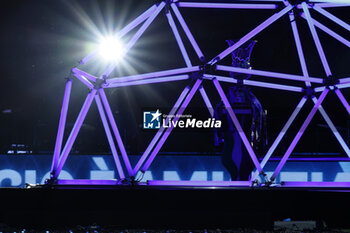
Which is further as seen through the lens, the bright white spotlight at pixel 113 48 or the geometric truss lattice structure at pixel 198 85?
the bright white spotlight at pixel 113 48

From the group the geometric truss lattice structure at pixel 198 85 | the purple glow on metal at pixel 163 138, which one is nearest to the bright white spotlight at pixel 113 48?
the geometric truss lattice structure at pixel 198 85

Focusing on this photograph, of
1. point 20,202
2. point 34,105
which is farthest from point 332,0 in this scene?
point 34,105

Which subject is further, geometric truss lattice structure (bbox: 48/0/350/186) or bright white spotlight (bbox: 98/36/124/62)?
bright white spotlight (bbox: 98/36/124/62)

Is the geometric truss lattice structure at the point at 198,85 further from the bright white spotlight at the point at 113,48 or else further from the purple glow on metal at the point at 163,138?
the bright white spotlight at the point at 113,48

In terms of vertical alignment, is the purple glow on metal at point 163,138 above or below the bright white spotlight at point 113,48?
below

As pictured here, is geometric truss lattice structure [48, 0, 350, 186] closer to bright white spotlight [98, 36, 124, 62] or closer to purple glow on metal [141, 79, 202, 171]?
purple glow on metal [141, 79, 202, 171]

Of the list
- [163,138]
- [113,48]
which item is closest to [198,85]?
[163,138]

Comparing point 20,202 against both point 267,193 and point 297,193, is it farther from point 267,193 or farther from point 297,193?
point 297,193

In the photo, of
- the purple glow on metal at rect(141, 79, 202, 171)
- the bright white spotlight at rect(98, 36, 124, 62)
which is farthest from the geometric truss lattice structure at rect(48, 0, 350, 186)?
the bright white spotlight at rect(98, 36, 124, 62)

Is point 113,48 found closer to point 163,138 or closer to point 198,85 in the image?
point 198,85

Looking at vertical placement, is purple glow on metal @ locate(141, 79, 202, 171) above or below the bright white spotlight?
below

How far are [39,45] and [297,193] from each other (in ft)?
26.5

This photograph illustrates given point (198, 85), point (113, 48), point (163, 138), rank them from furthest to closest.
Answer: point (113, 48) → point (198, 85) → point (163, 138)

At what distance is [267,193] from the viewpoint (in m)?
3.61
